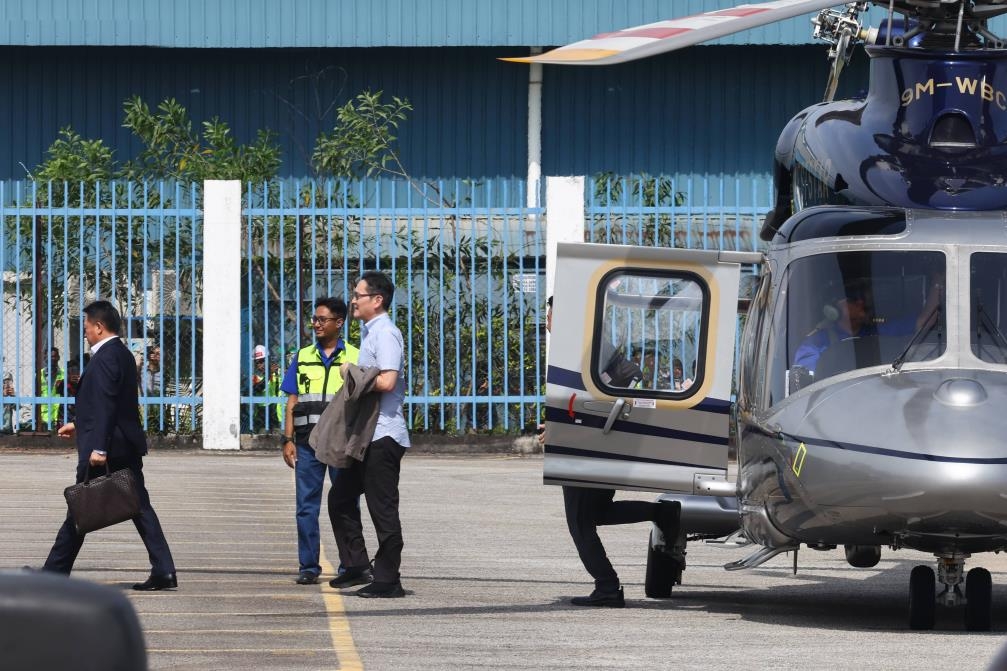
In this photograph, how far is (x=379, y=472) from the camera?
9.59 meters

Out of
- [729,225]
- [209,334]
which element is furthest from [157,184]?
[729,225]

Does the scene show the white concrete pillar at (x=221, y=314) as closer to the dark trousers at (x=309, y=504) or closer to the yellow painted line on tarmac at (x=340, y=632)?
the dark trousers at (x=309, y=504)

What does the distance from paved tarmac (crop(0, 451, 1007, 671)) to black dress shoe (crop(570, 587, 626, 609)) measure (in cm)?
8

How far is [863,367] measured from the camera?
821 cm

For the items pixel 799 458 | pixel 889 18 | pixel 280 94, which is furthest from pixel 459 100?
pixel 799 458

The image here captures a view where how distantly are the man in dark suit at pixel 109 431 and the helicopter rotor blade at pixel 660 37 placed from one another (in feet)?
11.6

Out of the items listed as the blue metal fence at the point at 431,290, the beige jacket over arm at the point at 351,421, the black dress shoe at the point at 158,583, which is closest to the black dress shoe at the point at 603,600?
the beige jacket over arm at the point at 351,421

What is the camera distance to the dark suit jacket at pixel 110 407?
9.73 metres

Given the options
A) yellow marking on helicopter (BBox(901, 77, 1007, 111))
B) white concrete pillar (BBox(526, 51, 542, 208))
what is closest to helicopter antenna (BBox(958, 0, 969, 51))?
yellow marking on helicopter (BBox(901, 77, 1007, 111))

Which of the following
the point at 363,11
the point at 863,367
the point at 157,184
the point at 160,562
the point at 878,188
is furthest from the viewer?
the point at 363,11

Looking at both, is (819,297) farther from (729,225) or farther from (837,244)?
(729,225)

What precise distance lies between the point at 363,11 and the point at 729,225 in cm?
655

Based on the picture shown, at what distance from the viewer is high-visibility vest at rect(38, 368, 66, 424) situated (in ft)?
61.3

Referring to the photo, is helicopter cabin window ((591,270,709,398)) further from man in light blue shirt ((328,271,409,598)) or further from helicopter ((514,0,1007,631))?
man in light blue shirt ((328,271,409,598))
